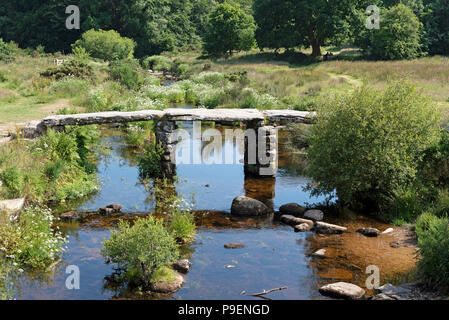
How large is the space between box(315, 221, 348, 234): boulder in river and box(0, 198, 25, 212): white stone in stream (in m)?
6.29

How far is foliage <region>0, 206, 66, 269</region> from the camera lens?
941 cm

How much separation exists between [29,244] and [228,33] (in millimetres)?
47409

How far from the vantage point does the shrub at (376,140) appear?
11.9 meters

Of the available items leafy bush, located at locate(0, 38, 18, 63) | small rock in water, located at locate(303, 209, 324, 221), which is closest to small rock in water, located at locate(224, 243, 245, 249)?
small rock in water, located at locate(303, 209, 324, 221)

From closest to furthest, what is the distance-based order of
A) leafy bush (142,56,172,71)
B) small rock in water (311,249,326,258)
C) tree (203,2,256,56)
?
small rock in water (311,249,326,258) → leafy bush (142,56,172,71) → tree (203,2,256,56)

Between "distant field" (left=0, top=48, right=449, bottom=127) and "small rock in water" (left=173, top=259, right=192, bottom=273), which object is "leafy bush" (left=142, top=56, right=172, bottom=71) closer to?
"distant field" (left=0, top=48, right=449, bottom=127)

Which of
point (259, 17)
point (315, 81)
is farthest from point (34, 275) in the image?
point (259, 17)

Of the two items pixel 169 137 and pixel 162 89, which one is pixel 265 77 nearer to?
pixel 162 89

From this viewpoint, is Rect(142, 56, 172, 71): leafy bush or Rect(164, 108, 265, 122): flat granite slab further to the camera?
Rect(142, 56, 172, 71): leafy bush

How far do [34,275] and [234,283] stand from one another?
3.44 m

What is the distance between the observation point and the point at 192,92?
2788 centimetres

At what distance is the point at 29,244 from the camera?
31.3 ft

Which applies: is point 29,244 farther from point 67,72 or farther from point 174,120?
point 67,72

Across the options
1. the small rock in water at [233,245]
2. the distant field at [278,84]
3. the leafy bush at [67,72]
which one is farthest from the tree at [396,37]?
the small rock in water at [233,245]
